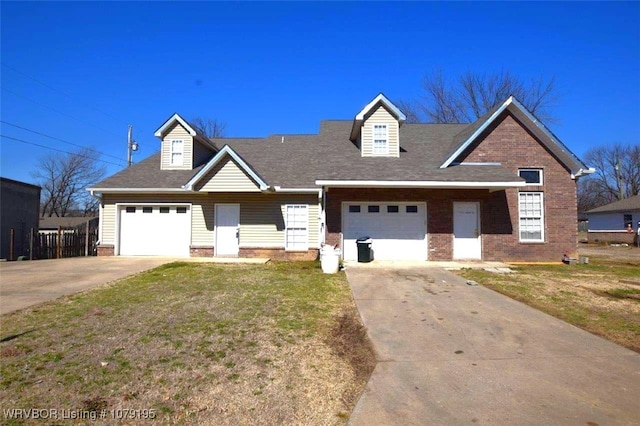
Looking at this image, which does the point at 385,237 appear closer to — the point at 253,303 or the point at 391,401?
the point at 253,303

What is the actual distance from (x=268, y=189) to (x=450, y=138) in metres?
9.35

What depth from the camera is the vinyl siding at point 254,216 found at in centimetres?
1570

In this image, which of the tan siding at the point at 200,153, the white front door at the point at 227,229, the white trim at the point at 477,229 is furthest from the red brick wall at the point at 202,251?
the white trim at the point at 477,229

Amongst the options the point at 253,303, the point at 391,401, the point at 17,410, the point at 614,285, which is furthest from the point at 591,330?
the point at 17,410

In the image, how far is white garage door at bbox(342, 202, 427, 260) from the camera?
1423cm

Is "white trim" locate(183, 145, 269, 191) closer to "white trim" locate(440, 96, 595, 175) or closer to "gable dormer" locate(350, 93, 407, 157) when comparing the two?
"gable dormer" locate(350, 93, 407, 157)

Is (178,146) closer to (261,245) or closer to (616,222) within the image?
(261,245)

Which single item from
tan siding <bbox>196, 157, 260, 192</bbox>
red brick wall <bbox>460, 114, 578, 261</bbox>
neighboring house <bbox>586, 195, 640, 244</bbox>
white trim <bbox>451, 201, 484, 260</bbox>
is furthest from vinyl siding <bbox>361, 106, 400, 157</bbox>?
neighboring house <bbox>586, 195, 640, 244</bbox>

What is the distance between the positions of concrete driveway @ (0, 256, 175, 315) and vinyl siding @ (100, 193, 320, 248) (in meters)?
1.97

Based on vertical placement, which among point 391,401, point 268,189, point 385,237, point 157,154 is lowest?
point 391,401

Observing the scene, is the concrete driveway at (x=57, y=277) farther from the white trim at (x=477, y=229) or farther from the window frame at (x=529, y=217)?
the window frame at (x=529, y=217)

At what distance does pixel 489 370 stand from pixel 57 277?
11.9 metres

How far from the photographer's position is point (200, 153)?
18.3m

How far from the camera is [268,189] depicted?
47.5ft
